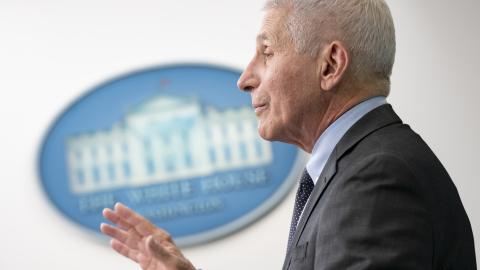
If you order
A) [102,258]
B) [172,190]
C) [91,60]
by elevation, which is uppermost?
[91,60]

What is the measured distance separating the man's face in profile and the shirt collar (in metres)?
0.06

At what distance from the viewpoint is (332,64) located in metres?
1.15

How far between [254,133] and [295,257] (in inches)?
53.6

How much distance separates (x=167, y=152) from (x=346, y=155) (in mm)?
1397

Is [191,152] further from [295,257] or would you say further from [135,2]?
[295,257]

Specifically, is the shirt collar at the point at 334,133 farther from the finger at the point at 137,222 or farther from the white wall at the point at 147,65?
the white wall at the point at 147,65

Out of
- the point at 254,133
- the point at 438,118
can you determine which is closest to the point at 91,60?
the point at 254,133

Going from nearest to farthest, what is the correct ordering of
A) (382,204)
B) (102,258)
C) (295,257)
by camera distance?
1. (382,204)
2. (295,257)
3. (102,258)

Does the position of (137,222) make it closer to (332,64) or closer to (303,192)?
(303,192)

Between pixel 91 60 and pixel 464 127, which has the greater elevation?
pixel 91 60

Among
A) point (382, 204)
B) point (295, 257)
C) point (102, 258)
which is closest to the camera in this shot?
point (382, 204)

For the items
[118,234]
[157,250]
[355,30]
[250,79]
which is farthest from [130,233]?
[355,30]

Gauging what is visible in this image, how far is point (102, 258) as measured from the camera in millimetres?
2297

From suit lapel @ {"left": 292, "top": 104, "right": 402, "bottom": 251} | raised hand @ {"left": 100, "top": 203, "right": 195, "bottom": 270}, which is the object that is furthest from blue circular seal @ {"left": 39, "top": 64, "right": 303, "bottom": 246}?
suit lapel @ {"left": 292, "top": 104, "right": 402, "bottom": 251}
